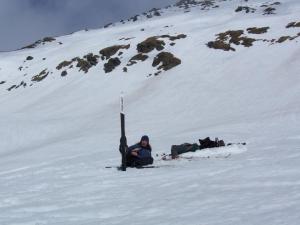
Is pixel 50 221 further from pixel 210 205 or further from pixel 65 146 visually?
pixel 65 146

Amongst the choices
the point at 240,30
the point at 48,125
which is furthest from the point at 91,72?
the point at 48,125

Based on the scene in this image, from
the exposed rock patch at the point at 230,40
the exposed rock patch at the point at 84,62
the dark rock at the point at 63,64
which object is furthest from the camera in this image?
the dark rock at the point at 63,64

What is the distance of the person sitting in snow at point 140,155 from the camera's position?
16.2 m

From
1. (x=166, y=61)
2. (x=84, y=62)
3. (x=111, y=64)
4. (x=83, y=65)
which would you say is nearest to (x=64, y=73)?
(x=83, y=65)

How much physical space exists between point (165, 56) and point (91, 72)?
33.6ft

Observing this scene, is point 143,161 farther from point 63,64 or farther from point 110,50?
point 63,64

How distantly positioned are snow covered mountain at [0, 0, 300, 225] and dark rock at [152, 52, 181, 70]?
0.62 feet

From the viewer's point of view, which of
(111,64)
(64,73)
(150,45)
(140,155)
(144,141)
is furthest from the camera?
(64,73)

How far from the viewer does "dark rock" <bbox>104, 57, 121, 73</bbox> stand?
201 feet

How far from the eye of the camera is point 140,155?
16.2 meters

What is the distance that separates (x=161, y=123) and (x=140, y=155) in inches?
802

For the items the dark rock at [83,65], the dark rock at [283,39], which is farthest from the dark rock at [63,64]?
the dark rock at [283,39]

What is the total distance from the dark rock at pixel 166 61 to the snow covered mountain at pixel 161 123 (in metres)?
0.19

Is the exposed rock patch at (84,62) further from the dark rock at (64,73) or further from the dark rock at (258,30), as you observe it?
the dark rock at (258,30)
